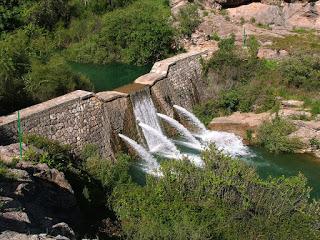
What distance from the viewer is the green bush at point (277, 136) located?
1808 cm

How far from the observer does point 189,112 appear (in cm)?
2059

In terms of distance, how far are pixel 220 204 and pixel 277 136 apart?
305 inches

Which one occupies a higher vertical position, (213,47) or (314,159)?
(213,47)

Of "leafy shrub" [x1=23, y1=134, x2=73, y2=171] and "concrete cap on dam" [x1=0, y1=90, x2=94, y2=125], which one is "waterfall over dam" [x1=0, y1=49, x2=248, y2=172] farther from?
"leafy shrub" [x1=23, y1=134, x2=73, y2=171]

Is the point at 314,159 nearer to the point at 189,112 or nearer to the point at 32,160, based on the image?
the point at 189,112

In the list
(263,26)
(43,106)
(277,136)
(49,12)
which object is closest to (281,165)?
(277,136)

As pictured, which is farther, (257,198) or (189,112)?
(189,112)

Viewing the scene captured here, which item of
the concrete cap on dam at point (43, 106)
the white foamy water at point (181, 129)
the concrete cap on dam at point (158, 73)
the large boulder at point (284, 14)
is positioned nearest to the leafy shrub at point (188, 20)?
the large boulder at point (284, 14)

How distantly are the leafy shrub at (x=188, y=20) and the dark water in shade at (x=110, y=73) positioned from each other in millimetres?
2781

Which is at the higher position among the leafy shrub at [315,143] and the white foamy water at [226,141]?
the white foamy water at [226,141]

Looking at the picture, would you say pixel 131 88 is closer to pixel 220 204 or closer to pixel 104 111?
pixel 104 111

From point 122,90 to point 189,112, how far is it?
11.4 ft

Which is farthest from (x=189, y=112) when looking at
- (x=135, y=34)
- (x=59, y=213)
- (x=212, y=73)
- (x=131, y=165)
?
(x=59, y=213)

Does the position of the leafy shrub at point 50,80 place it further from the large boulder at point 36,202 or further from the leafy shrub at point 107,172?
the large boulder at point 36,202
